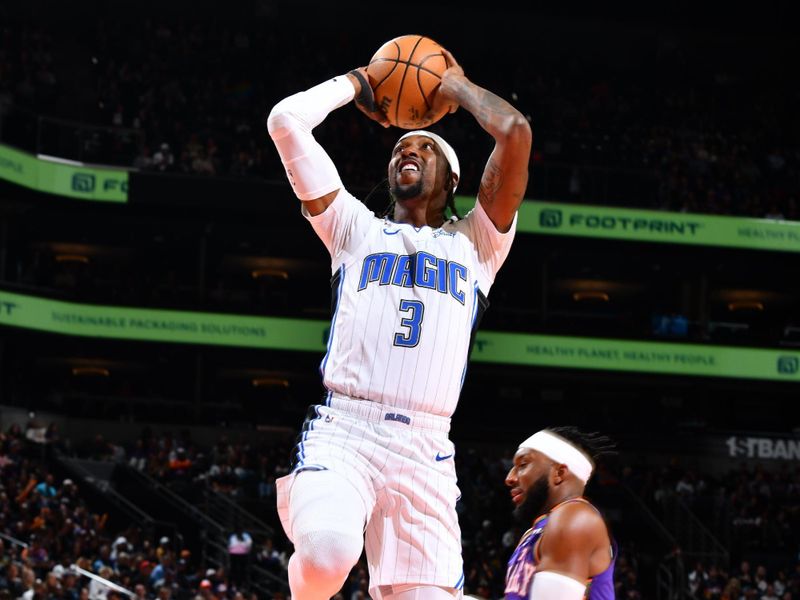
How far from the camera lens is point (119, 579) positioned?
19.6 meters

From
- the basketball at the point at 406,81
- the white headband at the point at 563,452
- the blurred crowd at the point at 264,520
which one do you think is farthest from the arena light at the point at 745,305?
the white headband at the point at 563,452

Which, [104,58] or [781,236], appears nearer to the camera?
[781,236]

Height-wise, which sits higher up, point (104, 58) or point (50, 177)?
point (104, 58)

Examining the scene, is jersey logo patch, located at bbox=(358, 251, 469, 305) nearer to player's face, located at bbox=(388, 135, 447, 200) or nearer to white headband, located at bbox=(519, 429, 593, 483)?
player's face, located at bbox=(388, 135, 447, 200)

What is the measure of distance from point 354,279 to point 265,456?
2248cm

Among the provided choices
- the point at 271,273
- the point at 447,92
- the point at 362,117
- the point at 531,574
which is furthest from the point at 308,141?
the point at 271,273

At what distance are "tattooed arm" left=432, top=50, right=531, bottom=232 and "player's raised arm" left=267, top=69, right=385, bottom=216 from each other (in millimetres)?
507

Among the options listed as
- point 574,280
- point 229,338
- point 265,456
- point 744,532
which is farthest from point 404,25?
point 744,532

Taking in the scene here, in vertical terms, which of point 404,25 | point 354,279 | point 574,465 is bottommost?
point 574,465

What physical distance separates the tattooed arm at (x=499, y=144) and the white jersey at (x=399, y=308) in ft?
0.29

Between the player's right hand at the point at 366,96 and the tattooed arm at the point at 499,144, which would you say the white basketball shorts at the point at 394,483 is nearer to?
the tattooed arm at the point at 499,144

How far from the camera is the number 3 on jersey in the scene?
5730 millimetres

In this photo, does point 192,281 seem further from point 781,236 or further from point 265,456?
point 781,236

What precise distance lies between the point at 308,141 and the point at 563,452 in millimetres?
1824
